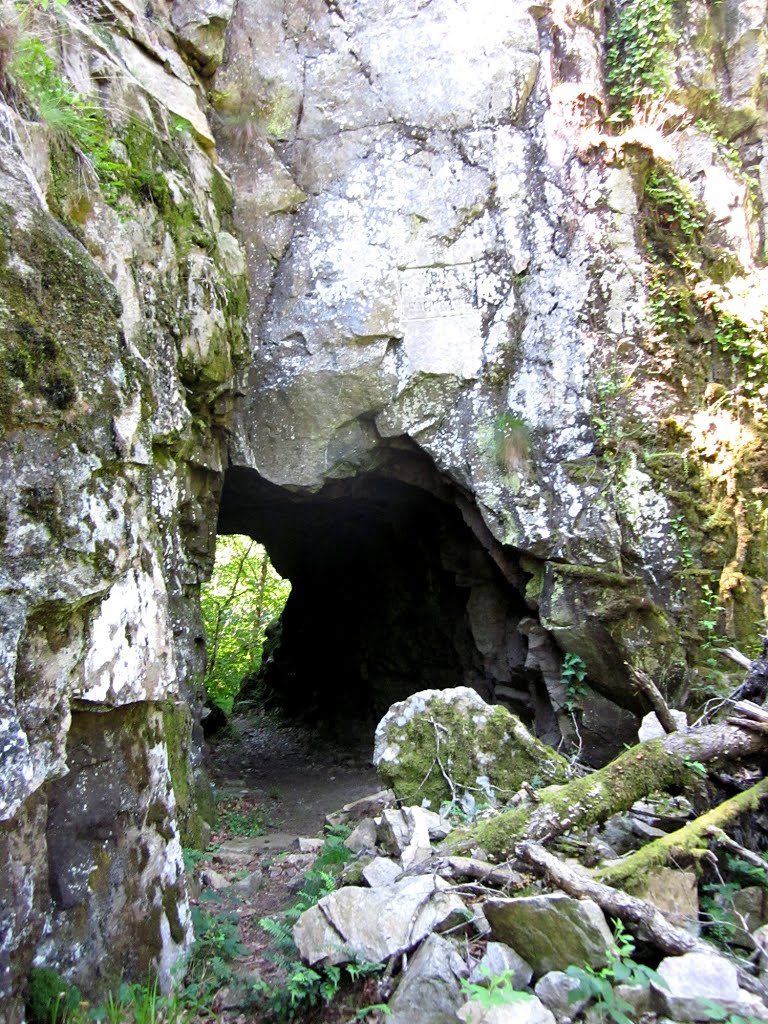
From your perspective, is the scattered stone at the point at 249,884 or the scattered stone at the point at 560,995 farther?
the scattered stone at the point at 249,884

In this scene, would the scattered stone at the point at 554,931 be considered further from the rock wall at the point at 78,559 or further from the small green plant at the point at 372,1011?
the rock wall at the point at 78,559

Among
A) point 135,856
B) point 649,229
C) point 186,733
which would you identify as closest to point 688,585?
point 649,229

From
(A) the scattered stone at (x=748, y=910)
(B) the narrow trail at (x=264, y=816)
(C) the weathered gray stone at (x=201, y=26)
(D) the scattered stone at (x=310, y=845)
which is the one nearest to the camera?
(A) the scattered stone at (x=748, y=910)

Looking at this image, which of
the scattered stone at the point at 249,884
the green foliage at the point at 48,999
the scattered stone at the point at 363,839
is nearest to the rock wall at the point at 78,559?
the green foliage at the point at 48,999

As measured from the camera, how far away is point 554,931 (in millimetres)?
2422

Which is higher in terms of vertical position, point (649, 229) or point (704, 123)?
point (704, 123)

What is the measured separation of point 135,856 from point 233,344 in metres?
4.01

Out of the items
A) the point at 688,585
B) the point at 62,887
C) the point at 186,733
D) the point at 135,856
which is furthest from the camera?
the point at 688,585

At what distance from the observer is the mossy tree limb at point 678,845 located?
2.82 m

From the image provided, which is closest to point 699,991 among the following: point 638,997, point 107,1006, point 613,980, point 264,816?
point 638,997

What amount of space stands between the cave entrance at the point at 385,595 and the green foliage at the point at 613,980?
161 inches

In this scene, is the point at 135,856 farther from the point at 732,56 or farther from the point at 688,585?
the point at 732,56

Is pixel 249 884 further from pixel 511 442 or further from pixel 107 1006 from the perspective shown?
pixel 511 442

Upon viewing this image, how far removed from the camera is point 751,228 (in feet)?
21.3
